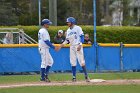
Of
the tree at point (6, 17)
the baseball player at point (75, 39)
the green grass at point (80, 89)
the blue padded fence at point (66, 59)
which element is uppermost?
the tree at point (6, 17)

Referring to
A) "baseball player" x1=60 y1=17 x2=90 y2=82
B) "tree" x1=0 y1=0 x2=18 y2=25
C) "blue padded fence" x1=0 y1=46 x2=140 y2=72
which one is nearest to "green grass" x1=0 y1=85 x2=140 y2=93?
"baseball player" x1=60 y1=17 x2=90 y2=82

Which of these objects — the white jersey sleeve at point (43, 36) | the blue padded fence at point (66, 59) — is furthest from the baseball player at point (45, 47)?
the blue padded fence at point (66, 59)

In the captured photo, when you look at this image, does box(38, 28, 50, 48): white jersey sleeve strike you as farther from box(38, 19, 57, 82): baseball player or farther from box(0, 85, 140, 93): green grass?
box(0, 85, 140, 93): green grass

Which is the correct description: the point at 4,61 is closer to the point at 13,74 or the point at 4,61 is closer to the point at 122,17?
the point at 13,74

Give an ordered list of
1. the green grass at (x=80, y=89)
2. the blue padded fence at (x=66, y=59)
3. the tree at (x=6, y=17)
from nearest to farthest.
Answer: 1. the green grass at (x=80, y=89)
2. the blue padded fence at (x=66, y=59)
3. the tree at (x=6, y=17)

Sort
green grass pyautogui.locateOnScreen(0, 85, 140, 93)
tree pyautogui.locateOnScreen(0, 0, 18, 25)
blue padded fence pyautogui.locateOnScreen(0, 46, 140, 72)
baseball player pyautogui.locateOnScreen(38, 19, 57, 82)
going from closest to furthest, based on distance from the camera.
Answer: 1. green grass pyautogui.locateOnScreen(0, 85, 140, 93)
2. baseball player pyautogui.locateOnScreen(38, 19, 57, 82)
3. blue padded fence pyautogui.locateOnScreen(0, 46, 140, 72)
4. tree pyautogui.locateOnScreen(0, 0, 18, 25)

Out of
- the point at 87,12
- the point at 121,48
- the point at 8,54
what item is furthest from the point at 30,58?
the point at 87,12

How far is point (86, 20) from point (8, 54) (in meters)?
39.4

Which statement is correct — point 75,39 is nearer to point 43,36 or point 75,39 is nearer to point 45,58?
point 43,36

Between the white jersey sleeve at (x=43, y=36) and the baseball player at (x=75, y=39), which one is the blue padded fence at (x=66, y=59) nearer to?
the white jersey sleeve at (x=43, y=36)

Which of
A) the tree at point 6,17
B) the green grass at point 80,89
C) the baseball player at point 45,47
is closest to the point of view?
the green grass at point 80,89

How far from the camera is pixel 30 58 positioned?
19484 mm

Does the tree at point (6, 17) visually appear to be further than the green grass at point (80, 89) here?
Yes

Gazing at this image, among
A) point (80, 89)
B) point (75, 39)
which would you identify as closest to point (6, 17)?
point (75, 39)
